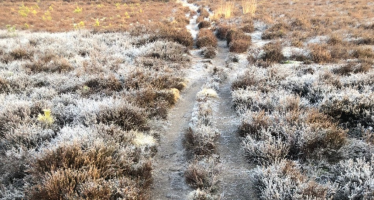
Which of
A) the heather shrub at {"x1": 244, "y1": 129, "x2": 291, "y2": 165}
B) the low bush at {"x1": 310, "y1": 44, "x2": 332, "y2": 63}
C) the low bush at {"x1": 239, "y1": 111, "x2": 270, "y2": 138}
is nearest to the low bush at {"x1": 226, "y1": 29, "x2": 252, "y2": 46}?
the low bush at {"x1": 310, "y1": 44, "x2": 332, "y2": 63}

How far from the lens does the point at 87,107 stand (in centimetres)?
549

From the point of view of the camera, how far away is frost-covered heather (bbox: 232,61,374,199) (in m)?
3.44

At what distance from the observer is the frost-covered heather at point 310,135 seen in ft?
11.3

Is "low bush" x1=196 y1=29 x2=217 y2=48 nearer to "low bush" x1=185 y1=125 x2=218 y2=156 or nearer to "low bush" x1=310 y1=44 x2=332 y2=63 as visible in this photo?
"low bush" x1=310 y1=44 x2=332 y2=63

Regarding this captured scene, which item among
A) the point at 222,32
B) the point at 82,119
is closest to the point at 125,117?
the point at 82,119

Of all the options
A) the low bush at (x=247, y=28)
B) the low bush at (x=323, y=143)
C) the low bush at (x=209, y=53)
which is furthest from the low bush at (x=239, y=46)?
the low bush at (x=323, y=143)

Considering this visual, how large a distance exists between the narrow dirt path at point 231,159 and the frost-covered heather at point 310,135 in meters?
0.21

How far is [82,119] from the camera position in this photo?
5.27 m

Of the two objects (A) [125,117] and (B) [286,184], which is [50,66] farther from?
(B) [286,184]

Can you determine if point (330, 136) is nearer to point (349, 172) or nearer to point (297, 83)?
point (349, 172)

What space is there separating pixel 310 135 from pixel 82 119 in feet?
15.2

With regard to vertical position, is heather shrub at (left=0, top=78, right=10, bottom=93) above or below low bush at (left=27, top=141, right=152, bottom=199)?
above

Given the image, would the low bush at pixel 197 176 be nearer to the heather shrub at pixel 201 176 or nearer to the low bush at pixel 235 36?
the heather shrub at pixel 201 176

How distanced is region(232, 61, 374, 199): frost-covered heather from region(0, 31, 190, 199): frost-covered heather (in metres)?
2.01
